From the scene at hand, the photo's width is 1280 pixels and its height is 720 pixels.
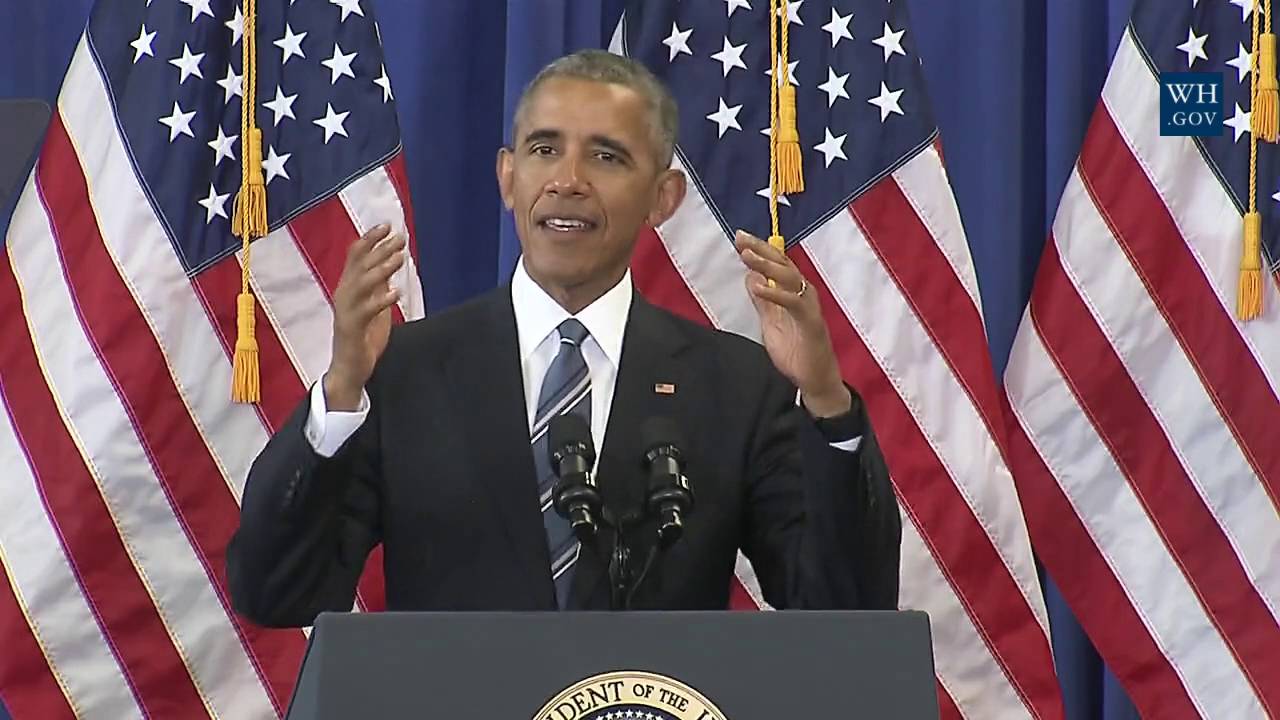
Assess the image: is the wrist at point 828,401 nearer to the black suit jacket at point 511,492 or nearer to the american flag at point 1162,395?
the black suit jacket at point 511,492

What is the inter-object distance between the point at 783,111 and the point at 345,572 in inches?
54.2

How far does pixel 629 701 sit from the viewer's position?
1.73 metres

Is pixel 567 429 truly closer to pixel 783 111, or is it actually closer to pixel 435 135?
pixel 783 111

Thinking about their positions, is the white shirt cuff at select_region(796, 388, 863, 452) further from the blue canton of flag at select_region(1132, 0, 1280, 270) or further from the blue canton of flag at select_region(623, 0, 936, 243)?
the blue canton of flag at select_region(1132, 0, 1280, 270)

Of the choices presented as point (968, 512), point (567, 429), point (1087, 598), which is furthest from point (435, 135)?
point (567, 429)

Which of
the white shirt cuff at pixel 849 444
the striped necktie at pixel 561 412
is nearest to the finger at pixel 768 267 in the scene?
the white shirt cuff at pixel 849 444

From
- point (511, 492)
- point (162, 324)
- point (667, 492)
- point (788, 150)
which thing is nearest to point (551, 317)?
point (511, 492)

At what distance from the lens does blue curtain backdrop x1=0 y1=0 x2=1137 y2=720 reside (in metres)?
3.89

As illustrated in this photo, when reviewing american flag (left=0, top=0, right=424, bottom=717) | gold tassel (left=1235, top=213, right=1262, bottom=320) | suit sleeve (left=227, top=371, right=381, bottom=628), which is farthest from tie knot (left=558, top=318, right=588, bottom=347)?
gold tassel (left=1235, top=213, right=1262, bottom=320)

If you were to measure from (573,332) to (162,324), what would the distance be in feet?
3.56

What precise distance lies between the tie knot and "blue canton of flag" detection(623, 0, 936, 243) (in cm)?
100

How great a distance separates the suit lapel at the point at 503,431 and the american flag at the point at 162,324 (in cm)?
82

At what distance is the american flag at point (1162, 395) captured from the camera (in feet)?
11.8

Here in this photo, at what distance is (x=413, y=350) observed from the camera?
8.99 feet
